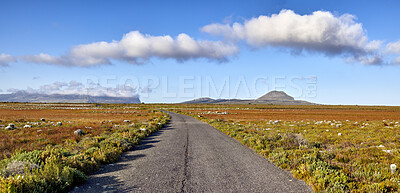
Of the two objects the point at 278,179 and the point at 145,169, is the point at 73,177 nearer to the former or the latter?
the point at 145,169

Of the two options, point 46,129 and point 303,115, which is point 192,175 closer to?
point 46,129

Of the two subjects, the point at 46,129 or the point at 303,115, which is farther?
the point at 303,115

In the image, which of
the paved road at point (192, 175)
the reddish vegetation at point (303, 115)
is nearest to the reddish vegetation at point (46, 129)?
the paved road at point (192, 175)

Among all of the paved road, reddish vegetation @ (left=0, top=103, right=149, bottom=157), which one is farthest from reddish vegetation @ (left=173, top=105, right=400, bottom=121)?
the paved road

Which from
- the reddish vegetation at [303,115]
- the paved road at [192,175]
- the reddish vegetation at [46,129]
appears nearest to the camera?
the paved road at [192,175]

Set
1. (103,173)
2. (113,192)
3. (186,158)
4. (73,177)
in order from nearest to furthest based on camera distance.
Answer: (113,192)
(73,177)
(103,173)
(186,158)

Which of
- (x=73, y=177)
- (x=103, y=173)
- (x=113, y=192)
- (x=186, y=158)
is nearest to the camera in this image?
(x=113, y=192)

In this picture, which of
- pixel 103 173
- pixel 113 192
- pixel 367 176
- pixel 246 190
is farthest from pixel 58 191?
pixel 367 176

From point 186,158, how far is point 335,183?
6.66 meters

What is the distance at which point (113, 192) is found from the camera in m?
7.02

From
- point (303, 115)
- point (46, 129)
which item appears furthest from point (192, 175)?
point (303, 115)

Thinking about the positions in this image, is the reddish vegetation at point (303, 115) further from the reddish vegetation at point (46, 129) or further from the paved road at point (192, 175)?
the paved road at point (192, 175)

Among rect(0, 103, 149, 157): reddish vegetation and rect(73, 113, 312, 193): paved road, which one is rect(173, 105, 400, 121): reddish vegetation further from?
rect(73, 113, 312, 193): paved road

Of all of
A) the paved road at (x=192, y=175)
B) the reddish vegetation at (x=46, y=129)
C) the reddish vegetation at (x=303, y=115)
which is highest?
the paved road at (x=192, y=175)
